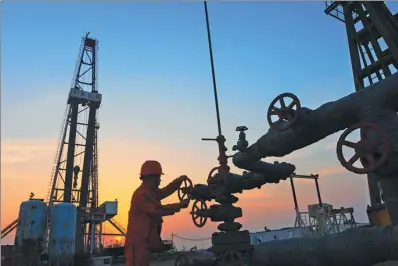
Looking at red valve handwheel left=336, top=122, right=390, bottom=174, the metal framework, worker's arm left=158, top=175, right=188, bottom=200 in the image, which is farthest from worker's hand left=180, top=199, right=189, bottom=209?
the metal framework

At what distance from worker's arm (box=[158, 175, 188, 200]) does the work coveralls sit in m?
0.27

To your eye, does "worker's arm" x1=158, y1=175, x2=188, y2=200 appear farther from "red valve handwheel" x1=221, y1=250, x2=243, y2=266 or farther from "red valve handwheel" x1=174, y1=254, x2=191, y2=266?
"red valve handwheel" x1=221, y1=250, x2=243, y2=266

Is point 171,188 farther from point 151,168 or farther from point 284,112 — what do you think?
point 284,112

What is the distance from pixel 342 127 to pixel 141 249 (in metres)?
2.93

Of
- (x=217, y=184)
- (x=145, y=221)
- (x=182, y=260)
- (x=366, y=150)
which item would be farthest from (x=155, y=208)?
(x=366, y=150)

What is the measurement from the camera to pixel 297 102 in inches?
183

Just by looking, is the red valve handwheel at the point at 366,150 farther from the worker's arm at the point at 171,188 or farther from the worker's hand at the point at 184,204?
the worker's arm at the point at 171,188

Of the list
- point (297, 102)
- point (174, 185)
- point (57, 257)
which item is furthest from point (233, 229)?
point (57, 257)

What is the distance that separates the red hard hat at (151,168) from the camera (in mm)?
4775

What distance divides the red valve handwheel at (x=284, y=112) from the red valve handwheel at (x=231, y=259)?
2038mm

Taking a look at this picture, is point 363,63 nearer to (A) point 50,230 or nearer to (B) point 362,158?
(B) point 362,158

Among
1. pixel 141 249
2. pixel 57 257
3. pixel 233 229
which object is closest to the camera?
pixel 141 249

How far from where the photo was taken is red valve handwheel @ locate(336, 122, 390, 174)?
3.71 meters

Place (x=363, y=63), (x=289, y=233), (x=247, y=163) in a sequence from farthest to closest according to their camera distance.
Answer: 1. (x=289, y=233)
2. (x=363, y=63)
3. (x=247, y=163)
